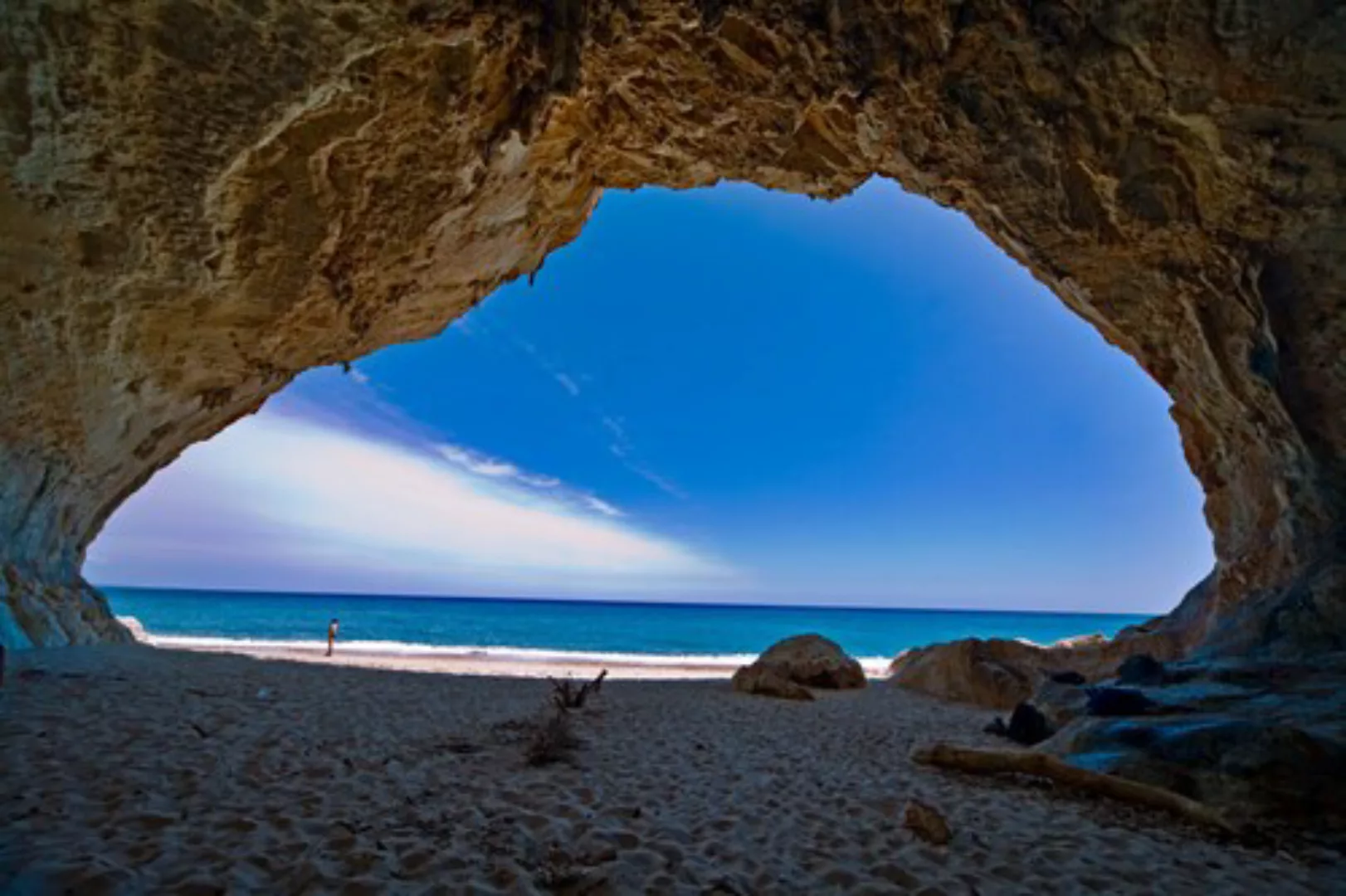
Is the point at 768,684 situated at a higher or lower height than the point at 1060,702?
lower

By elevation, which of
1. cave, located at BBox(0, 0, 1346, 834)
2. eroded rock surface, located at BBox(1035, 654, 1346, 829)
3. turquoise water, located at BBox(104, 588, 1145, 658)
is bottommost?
turquoise water, located at BBox(104, 588, 1145, 658)

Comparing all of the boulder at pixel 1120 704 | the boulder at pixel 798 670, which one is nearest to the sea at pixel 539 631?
the boulder at pixel 798 670

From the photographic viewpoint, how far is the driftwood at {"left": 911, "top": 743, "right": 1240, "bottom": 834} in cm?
508

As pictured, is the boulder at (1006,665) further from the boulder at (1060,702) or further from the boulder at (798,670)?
the boulder at (1060,702)

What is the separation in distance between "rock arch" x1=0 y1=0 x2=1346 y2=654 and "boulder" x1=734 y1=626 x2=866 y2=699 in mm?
7892

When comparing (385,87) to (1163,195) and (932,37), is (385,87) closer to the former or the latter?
(932,37)

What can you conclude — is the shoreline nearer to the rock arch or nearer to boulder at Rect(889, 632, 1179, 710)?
boulder at Rect(889, 632, 1179, 710)

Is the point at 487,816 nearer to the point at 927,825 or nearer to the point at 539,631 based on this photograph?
the point at 927,825

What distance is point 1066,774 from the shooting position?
6078mm

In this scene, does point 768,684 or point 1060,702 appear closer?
point 1060,702

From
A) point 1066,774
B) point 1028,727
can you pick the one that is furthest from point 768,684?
point 1066,774

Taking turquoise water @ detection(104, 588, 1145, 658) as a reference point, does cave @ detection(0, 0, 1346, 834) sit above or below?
above

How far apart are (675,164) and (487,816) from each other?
10957 millimetres

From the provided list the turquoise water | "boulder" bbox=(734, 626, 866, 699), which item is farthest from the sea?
"boulder" bbox=(734, 626, 866, 699)
